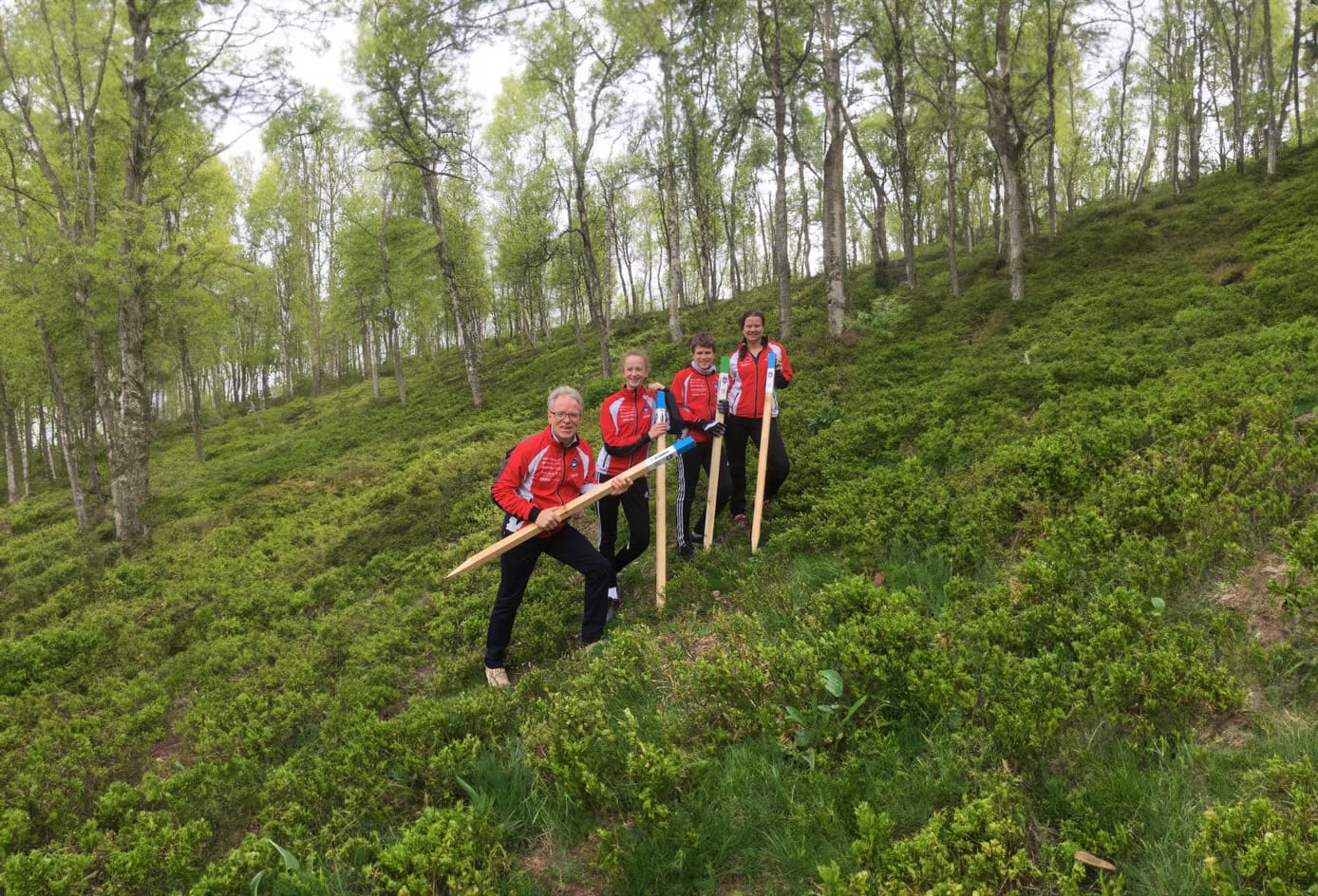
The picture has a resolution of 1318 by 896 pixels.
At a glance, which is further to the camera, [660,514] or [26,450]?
[26,450]

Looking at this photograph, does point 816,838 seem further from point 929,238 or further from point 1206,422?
point 929,238

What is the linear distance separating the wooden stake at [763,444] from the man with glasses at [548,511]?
1738mm

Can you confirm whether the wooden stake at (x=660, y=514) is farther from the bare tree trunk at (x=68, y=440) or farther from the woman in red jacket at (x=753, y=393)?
the bare tree trunk at (x=68, y=440)

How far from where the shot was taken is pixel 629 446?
6207mm

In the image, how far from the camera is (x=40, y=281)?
48.6 ft

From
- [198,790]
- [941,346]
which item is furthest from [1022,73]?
[198,790]

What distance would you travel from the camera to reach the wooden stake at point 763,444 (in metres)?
6.55

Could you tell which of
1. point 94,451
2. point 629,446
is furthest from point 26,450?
point 629,446

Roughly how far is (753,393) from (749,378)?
18 cm

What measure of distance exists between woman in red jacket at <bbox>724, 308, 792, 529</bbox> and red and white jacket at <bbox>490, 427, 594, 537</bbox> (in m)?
2.37

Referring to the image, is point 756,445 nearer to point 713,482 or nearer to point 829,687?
point 713,482

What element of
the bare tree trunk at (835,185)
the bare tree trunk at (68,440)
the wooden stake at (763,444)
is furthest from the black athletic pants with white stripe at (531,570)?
the bare tree trunk at (68,440)

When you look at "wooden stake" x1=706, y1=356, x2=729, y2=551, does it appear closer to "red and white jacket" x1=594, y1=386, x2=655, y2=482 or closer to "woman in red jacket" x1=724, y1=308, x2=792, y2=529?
"woman in red jacket" x1=724, y1=308, x2=792, y2=529

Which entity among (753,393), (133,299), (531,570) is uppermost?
(133,299)
